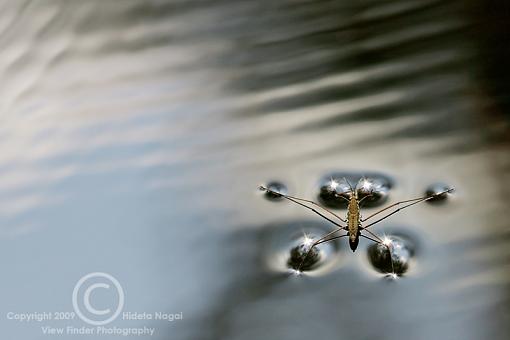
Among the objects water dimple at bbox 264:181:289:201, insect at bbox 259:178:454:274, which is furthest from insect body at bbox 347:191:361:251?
water dimple at bbox 264:181:289:201

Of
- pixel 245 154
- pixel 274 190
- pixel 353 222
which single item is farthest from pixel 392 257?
pixel 245 154

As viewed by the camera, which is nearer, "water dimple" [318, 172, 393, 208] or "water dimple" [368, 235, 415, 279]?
"water dimple" [368, 235, 415, 279]

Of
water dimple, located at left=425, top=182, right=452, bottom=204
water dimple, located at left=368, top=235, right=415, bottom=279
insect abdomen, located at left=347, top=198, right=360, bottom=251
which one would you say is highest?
water dimple, located at left=425, top=182, right=452, bottom=204

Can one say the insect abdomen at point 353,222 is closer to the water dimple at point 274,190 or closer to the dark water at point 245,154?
the dark water at point 245,154

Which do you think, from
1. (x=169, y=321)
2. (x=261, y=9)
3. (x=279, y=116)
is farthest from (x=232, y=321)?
(x=261, y=9)

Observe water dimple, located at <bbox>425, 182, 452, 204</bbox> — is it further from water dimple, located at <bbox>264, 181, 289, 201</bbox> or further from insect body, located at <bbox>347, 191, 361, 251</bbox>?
water dimple, located at <bbox>264, 181, 289, 201</bbox>

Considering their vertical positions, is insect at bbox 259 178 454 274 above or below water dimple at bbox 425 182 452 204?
below
